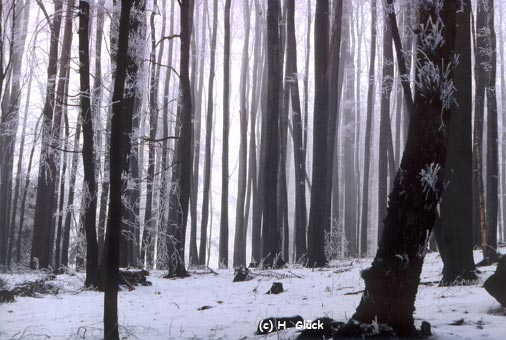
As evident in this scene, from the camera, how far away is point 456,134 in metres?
6.60

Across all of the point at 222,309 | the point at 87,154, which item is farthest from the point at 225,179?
the point at 222,309

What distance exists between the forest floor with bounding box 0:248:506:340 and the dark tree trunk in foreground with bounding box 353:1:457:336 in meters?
0.45

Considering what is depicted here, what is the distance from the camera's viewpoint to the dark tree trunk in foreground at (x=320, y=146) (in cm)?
1184

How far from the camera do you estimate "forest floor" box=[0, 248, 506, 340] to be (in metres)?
4.38

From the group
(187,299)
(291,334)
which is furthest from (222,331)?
(187,299)

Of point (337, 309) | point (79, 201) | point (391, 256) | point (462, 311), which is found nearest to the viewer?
point (391, 256)

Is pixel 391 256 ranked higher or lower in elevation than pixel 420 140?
lower

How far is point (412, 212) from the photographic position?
367 cm

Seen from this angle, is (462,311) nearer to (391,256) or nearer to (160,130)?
(391,256)

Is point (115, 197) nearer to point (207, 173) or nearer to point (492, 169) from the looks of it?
point (492, 169)

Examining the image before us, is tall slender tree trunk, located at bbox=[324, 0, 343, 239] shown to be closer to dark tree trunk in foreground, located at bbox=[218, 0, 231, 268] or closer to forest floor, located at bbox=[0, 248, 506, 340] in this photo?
dark tree trunk in foreground, located at bbox=[218, 0, 231, 268]

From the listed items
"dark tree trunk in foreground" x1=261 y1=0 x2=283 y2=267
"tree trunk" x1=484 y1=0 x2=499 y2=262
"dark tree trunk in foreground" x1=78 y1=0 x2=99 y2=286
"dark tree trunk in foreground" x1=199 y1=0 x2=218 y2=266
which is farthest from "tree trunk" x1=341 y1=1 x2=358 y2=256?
"dark tree trunk in foreground" x1=78 y1=0 x2=99 y2=286

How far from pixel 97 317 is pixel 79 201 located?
133 inches

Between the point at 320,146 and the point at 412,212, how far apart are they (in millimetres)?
8547
